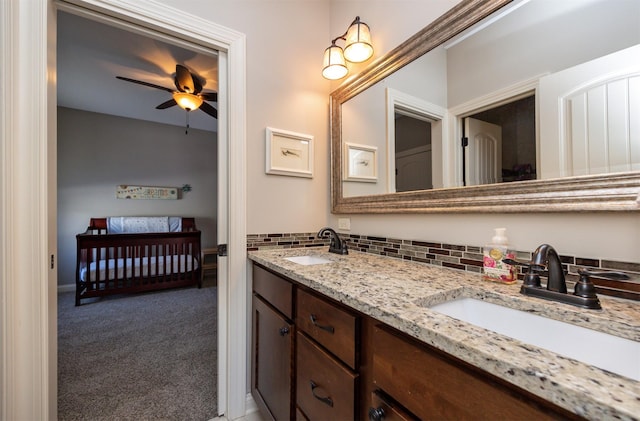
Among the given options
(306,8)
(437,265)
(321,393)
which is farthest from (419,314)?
(306,8)

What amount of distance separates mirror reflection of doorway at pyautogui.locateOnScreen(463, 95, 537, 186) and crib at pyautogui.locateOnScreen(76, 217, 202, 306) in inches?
143

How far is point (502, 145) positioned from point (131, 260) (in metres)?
3.99

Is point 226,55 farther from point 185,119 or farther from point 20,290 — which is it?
point 185,119

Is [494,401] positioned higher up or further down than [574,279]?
further down

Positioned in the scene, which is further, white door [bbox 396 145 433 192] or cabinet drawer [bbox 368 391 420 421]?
white door [bbox 396 145 433 192]

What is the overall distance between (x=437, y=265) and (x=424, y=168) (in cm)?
46

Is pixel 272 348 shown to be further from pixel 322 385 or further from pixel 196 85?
pixel 196 85

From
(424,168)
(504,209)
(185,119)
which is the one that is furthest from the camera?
(185,119)

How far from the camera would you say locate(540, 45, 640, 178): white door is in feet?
2.25

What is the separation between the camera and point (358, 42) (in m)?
1.39

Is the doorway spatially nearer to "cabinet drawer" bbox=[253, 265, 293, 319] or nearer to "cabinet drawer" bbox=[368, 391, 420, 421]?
"cabinet drawer" bbox=[253, 265, 293, 319]

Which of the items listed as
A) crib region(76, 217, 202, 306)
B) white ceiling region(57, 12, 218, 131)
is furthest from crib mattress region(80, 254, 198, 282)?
white ceiling region(57, 12, 218, 131)

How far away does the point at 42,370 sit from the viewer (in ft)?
3.45

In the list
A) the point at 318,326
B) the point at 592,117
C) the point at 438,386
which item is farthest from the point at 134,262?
the point at 592,117
